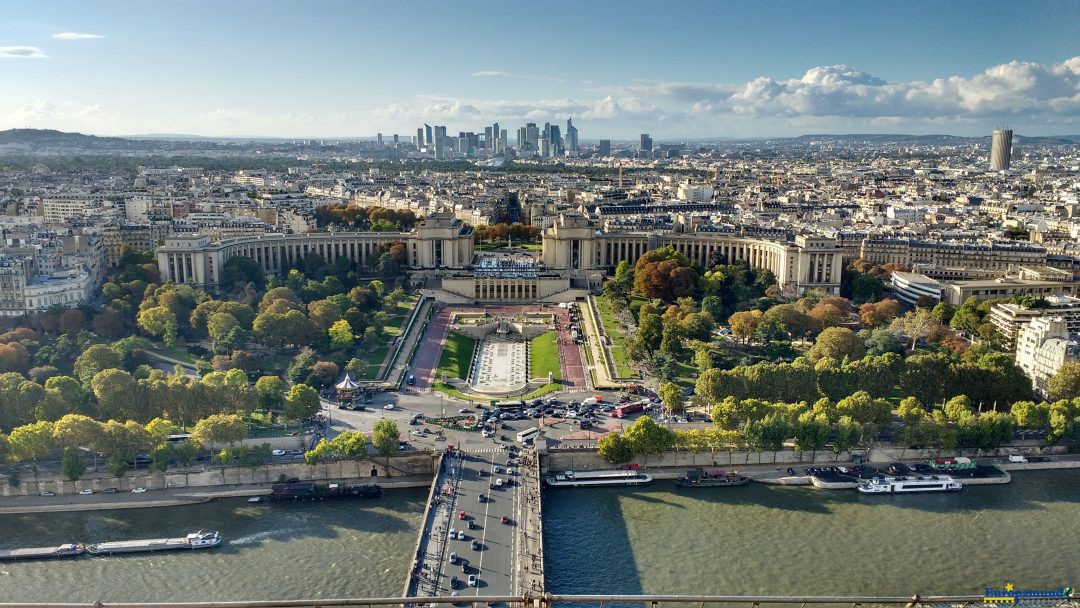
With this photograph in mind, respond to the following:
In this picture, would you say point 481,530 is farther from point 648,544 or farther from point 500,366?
point 500,366

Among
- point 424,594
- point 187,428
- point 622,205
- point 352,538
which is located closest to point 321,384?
point 187,428

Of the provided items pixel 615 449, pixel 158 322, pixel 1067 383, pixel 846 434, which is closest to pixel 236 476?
pixel 615 449

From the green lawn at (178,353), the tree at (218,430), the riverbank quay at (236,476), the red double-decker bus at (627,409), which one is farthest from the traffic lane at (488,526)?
the green lawn at (178,353)

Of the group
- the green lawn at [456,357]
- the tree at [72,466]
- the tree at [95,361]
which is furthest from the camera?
the green lawn at [456,357]

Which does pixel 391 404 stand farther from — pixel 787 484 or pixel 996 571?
pixel 996 571

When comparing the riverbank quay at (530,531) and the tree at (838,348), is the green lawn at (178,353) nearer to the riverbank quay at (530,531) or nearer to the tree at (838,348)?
the riverbank quay at (530,531)
